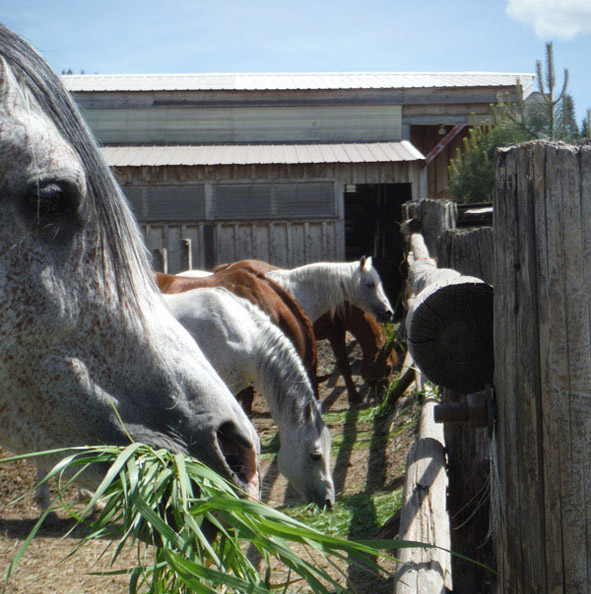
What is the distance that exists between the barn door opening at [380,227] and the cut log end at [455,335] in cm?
1256

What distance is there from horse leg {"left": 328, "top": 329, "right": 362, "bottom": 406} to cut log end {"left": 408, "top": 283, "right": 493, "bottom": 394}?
272 inches

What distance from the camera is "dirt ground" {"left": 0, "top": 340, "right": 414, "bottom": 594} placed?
331 centimetres

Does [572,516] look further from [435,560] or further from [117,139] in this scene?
[117,139]

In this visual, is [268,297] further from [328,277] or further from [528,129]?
[528,129]

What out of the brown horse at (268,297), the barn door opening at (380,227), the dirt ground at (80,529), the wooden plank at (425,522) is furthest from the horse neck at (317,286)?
the barn door opening at (380,227)

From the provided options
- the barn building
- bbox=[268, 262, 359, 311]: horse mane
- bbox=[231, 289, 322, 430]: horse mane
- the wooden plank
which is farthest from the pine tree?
the wooden plank

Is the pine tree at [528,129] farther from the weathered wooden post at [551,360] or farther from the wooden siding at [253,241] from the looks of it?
the weathered wooden post at [551,360]

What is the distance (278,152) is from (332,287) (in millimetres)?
4832

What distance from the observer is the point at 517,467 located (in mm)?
1146

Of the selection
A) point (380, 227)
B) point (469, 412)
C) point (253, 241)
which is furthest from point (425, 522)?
point (380, 227)

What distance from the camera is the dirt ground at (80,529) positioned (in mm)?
3307

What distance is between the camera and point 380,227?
49.8 feet

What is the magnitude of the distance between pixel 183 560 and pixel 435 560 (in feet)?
3.65

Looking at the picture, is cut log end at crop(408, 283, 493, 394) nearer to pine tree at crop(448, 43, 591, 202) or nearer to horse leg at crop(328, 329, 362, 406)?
pine tree at crop(448, 43, 591, 202)
